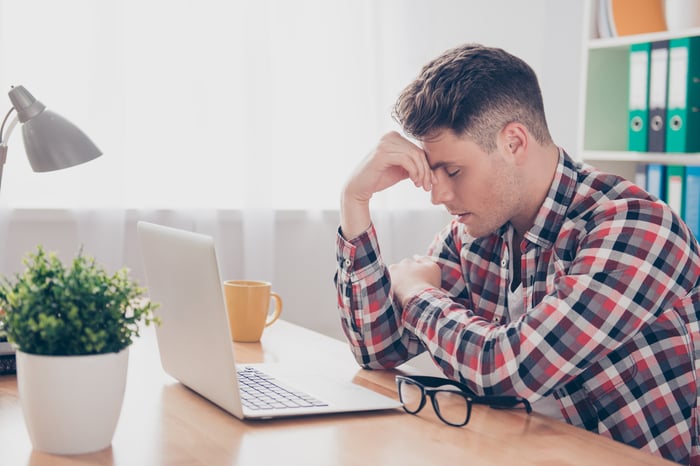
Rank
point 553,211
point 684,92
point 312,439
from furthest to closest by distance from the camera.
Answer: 1. point 684,92
2. point 553,211
3. point 312,439

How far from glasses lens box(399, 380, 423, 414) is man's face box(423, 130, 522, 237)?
36 centimetres

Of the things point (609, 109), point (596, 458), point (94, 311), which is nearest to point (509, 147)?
point (596, 458)

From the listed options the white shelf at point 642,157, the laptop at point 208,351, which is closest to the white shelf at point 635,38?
the white shelf at point 642,157

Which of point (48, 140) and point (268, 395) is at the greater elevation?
point (48, 140)

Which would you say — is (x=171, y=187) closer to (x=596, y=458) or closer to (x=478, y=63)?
(x=478, y=63)

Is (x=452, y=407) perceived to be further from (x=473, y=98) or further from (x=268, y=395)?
(x=473, y=98)

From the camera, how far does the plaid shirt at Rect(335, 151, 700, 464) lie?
1.25 metres

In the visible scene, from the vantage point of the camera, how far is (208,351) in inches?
43.4

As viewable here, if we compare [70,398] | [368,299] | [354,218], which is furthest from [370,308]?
[70,398]

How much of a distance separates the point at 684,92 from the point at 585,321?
1281 mm

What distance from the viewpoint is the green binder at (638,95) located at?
94.7 inches

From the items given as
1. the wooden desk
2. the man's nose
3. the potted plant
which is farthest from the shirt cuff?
the potted plant

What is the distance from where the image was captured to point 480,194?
1.49 meters

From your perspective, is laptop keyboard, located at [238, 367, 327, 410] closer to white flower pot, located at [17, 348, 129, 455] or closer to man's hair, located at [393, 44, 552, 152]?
white flower pot, located at [17, 348, 129, 455]
